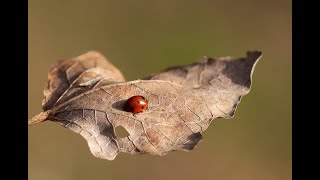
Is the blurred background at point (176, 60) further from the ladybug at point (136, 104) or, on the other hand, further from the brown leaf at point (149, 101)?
the ladybug at point (136, 104)

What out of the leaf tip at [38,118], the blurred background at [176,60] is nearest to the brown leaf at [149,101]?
the leaf tip at [38,118]

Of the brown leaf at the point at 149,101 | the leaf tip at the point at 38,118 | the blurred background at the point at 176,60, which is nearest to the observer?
the leaf tip at the point at 38,118

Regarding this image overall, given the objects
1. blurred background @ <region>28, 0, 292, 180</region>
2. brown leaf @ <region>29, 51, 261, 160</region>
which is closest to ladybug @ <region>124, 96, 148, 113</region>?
brown leaf @ <region>29, 51, 261, 160</region>

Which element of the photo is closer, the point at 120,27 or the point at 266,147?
the point at 266,147

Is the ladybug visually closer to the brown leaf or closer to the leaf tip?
the brown leaf

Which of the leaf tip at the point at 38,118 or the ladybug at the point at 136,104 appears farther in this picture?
the ladybug at the point at 136,104

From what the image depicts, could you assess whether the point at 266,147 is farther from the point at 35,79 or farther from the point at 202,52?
the point at 35,79

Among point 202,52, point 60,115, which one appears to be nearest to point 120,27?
point 202,52
